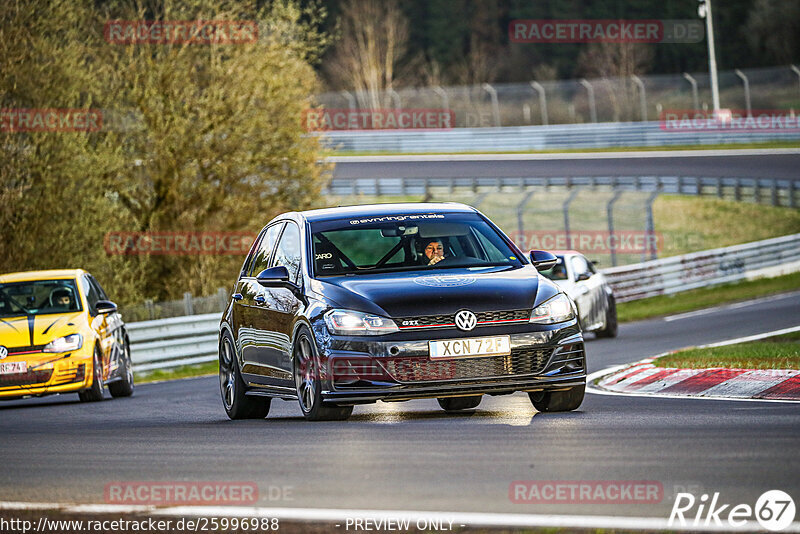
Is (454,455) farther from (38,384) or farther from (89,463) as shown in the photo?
(38,384)

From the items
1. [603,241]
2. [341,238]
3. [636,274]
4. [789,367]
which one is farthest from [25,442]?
[603,241]

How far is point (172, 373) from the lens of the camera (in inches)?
977

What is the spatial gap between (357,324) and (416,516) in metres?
3.78

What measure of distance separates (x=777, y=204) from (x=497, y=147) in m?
19.9

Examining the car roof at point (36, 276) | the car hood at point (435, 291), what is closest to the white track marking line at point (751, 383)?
the car hood at point (435, 291)

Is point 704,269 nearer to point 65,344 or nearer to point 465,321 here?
point 65,344

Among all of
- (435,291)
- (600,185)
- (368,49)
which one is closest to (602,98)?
(368,49)

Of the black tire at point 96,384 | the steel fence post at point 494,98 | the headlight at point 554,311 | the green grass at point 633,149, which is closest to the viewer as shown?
the headlight at point 554,311

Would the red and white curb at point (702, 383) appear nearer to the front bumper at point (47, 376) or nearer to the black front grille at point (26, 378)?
the front bumper at point (47, 376)

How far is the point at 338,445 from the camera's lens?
9.11 metres

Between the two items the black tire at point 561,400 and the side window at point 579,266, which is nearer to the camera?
the black tire at point 561,400

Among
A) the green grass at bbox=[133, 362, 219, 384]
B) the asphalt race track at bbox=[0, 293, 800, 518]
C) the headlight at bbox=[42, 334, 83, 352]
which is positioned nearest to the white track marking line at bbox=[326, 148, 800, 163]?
the green grass at bbox=[133, 362, 219, 384]

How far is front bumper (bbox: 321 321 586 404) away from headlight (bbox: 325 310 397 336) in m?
0.06

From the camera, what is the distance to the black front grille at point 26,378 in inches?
647
